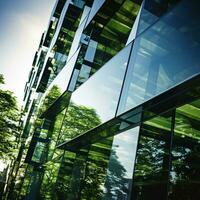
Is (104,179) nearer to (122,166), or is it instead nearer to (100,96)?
(100,96)

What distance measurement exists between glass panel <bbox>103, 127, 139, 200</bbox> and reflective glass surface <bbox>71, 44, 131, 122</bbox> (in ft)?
2.17

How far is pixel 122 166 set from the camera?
5.45m

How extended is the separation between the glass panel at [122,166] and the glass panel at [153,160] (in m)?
0.14

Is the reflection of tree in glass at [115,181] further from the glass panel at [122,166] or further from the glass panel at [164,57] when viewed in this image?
the glass panel at [164,57]

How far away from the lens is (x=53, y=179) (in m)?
12.5

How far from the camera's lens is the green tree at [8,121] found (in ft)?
76.2

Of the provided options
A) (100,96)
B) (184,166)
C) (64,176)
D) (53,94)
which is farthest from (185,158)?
(53,94)

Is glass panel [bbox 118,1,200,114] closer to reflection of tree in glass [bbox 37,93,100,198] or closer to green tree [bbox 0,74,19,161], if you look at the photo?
reflection of tree in glass [bbox 37,93,100,198]

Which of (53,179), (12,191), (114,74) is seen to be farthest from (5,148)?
(114,74)

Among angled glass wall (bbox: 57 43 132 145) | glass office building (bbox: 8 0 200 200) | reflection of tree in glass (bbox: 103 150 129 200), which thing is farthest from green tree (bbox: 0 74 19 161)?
reflection of tree in glass (bbox: 103 150 129 200)

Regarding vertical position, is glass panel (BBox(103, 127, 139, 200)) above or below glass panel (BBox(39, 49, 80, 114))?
below

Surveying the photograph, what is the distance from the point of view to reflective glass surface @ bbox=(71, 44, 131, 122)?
6.30 meters

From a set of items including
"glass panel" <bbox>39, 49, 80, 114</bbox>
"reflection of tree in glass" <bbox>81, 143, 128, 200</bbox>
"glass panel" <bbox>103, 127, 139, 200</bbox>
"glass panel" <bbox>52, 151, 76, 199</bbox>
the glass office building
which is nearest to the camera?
the glass office building

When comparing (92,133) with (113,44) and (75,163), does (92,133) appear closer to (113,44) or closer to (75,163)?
(75,163)
